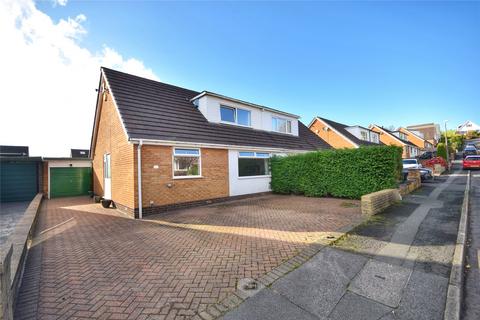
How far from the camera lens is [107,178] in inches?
520

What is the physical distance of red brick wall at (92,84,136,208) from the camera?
363 inches

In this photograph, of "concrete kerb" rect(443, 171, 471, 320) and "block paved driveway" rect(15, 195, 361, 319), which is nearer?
"concrete kerb" rect(443, 171, 471, 320)

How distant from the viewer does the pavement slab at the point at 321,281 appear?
3180mm

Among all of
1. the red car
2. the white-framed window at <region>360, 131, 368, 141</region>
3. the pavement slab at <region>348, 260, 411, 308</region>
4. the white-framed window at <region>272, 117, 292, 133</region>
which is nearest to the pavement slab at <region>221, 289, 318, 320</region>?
the pavement slab at <region>348, 260, 411, 308</region>

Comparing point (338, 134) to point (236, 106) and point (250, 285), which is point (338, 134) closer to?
point (236, 106)

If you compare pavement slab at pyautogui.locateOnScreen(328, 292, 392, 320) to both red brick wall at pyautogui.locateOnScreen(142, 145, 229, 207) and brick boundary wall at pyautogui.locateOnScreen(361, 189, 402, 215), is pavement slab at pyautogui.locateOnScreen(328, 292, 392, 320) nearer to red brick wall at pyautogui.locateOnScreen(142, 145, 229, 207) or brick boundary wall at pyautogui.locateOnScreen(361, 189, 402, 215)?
brick boundary wall at pyautogui.locateOnScreen(361, 189, 402, 215)

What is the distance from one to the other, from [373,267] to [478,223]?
18.3 feet

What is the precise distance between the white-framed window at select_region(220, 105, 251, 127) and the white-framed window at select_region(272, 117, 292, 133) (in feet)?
9.69

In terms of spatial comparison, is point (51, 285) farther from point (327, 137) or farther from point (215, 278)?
point (327, 137)

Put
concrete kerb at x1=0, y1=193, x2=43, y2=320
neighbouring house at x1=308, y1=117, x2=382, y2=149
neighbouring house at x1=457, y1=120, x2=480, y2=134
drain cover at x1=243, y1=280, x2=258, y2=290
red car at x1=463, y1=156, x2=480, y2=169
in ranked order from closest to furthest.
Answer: concrete kerb at x1=0, y1=193, x2=43, y2=320
drain cover at x1=243, y1=280, x2=258, y2=290
red car at x1=463, y1=156, x2=480, y2=169
neighbouring house at x1=308, y1=117, x2=382, y2=149
neighbouring house at x1=457, y1=120, x2=480, y2=134

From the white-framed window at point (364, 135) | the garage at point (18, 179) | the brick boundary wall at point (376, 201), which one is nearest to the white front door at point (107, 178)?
the garage at point (18, 179)

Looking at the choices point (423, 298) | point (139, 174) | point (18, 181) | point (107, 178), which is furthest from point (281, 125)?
point (18, 181)

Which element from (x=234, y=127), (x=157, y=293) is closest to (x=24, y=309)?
(x=157, y=293)

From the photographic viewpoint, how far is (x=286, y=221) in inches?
296
